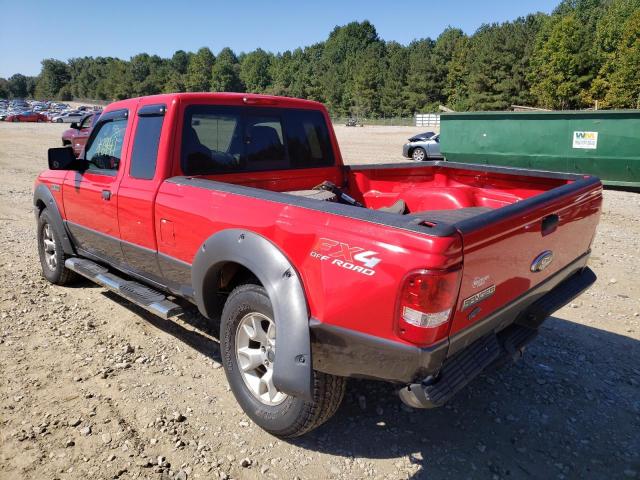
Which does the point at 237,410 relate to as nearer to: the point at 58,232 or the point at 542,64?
the point at 58,232

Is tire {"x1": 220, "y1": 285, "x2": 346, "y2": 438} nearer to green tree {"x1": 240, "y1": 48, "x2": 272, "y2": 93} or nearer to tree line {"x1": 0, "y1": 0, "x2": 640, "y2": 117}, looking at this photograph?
tree line {"x1": 0, "y1": 0, "x2": 640, "y2": 117}

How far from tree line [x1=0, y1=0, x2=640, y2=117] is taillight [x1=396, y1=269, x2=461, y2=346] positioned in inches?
2165

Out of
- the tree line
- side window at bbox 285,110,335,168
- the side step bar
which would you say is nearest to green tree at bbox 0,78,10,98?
the tree line

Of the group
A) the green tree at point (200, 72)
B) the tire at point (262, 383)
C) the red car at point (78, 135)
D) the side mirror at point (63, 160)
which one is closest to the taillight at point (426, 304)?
the tire at point (262, 383)

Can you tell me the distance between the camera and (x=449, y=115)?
14188 millimetres

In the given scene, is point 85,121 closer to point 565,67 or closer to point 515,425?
point 515,425

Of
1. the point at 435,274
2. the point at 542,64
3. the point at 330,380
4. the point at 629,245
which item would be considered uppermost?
the point at 542,64

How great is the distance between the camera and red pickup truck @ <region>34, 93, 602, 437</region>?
7.31ft

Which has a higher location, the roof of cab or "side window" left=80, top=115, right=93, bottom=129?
the roof of cab

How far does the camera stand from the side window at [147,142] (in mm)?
3693

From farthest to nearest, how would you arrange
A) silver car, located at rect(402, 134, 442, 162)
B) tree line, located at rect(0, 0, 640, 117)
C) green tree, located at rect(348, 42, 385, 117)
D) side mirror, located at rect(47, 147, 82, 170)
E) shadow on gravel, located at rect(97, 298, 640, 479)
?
green tree, located at rect(348, 42, 385, 117) → tree line, located at rect(0, 0, 640, 117) → silver car, located at rect(402, 134, 442, 162) → side mirror, located at rect(47, 147, 82, 170) → shadow on gravel, located at rect(97, 298, 640, 479)

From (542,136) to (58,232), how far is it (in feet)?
36.3

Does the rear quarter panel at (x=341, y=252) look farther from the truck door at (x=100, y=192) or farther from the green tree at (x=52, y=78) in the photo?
the green tree at (x=52, y=78)

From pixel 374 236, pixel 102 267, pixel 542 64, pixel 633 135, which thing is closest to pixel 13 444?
pixel 102 267
